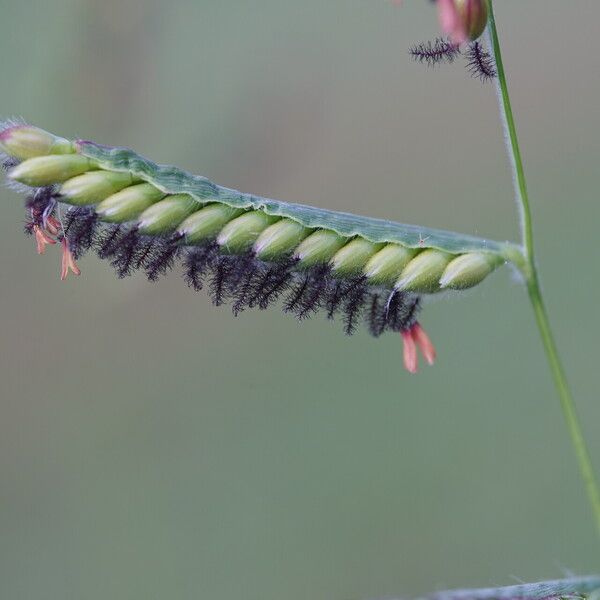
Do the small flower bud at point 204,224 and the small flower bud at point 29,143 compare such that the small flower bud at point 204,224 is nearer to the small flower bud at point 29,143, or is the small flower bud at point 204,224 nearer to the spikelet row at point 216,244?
the spikelet row at point 216,244

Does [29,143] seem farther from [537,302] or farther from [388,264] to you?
[537,302]

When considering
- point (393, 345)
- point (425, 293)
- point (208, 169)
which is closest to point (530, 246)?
point (425, 293)

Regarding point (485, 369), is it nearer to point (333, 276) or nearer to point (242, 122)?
point (242, 122)

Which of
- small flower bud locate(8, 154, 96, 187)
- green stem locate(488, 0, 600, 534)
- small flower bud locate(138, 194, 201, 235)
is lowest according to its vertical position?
green stem locate(488, 0, 600, 534)

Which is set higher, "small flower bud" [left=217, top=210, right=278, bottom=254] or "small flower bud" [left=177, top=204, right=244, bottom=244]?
"small flower bud" [left=177, top=204, right=244, bottom=244]

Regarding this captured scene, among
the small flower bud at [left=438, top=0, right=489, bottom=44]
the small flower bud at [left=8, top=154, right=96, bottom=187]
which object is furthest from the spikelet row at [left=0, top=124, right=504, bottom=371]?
the small flower bud at [left=438, top=0, right=489, bottom=44]

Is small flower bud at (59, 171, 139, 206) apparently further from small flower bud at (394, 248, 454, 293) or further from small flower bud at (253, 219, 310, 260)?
small flower bud at (394, 248, 454, 293)
